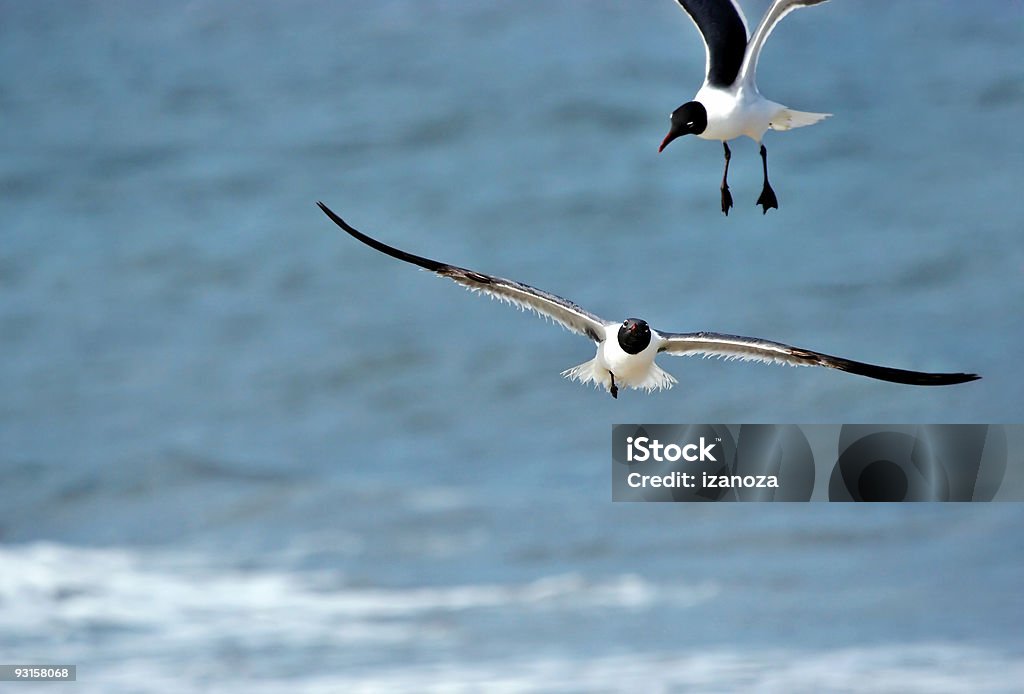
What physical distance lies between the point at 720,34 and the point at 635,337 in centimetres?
226

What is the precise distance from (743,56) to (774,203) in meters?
1.21

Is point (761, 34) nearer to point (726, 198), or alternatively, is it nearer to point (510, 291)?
point (726, 198)

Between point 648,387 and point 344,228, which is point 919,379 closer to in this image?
point 648,387

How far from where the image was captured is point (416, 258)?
11.7 meters

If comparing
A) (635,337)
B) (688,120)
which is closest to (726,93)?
(688,120)

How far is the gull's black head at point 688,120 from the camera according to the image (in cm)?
1187

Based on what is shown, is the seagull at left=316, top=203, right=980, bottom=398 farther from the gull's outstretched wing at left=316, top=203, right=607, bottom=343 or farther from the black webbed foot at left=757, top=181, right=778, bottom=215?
the black webbed foot at left=757, top=181, right=778, bottom=215

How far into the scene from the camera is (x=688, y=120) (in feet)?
38.9

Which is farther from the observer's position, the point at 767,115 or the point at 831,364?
the point at 767,115

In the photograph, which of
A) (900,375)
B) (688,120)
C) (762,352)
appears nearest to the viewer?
(900,375)

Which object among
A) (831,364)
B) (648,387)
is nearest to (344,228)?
(648,387)

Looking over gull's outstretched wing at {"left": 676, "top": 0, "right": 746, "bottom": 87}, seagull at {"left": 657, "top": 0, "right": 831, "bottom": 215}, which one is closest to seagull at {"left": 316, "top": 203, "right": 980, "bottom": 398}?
seagull at {"left": 657, "top": 0, "right": 831, "bottom": 215}

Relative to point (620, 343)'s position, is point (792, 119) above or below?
above

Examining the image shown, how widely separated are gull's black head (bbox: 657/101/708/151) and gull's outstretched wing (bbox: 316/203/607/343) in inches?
53.0
